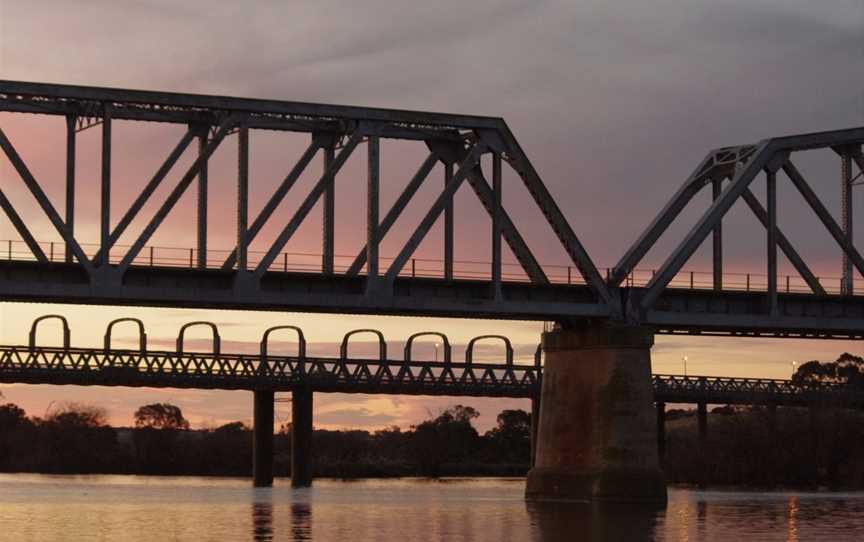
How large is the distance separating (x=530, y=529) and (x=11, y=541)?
18426 mm

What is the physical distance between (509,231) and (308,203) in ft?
34.8

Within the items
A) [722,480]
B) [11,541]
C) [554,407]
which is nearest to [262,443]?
[722,480]

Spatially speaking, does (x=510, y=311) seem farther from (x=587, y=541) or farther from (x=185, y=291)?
(x=587, y=541)

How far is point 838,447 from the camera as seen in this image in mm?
143750

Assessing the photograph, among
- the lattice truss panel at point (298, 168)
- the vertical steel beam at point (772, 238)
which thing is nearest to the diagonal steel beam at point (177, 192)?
the lattice truss panel at point (298, 168)

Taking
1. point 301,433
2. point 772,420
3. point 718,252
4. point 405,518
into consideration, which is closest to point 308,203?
point 405,518

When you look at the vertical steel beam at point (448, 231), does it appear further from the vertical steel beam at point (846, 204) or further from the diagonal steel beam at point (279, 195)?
the vertical steel beam at point (846, 204)

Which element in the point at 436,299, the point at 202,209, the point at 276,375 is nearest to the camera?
the point at 202,209

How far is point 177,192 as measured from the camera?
7500 cm

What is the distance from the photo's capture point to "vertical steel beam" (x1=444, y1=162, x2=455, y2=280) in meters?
83.4

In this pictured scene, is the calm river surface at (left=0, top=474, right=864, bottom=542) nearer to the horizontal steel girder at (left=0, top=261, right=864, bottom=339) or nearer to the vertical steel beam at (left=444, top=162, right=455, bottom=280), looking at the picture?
the horizontal steel girder at (left=0, top=261, right=864, bottom=339)

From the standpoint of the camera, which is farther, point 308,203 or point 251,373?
point 251,373

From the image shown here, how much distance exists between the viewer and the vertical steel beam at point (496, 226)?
83.0 meters

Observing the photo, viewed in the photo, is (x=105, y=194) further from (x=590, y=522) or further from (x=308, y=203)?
(x=590, y=522)
